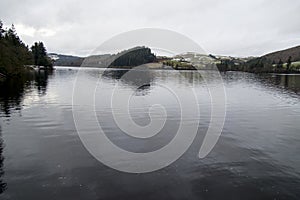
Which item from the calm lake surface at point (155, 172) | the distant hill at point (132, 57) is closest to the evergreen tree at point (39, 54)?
the distant hill at point (132, 57)

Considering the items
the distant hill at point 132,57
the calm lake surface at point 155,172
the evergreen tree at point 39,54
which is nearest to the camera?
the calm lake surface at point 155,172

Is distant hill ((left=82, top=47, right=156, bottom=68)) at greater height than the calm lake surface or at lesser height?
greater

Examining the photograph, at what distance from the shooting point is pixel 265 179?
10820mm

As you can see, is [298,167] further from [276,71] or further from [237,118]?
[276,71]

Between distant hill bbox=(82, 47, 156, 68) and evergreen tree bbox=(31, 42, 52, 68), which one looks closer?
distant hill bbox=(82, 47, 156, 68)

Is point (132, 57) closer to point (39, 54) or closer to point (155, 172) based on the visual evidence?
point (39, 54)

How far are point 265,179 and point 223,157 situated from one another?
9.12 ft

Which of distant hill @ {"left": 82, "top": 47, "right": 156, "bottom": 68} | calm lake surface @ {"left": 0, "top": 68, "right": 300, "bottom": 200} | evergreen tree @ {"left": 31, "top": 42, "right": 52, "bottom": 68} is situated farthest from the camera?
evergreen tree @ {"left": 31, "top": 42, "right": 52, "bottom": 68}

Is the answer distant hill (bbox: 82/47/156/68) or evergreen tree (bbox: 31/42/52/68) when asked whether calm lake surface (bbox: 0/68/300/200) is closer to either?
distant hill (bbox: 82/47/156/68)

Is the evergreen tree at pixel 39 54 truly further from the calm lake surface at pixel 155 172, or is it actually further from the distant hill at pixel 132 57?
the calm lake surface at pixel 155 172

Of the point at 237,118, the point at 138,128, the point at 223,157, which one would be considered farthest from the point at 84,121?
the point at 237,118

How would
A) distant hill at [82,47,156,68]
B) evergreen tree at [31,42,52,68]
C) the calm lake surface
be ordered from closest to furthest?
the calm lake surface
distant hill at [82,47,156,68]
evergreen tree at [31,42,52,68]

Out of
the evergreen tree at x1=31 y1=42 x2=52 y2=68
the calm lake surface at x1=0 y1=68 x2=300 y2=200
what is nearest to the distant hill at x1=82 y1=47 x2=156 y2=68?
the evergreen tree at x1=31 y1=42 x2=52 y2=68

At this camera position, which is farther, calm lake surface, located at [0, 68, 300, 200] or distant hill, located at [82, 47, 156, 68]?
distant hill, located at [82, 47, 156, 68]
